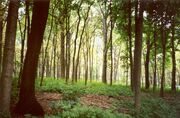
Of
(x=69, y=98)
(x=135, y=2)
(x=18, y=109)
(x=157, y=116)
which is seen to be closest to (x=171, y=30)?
(x=135, y=2)

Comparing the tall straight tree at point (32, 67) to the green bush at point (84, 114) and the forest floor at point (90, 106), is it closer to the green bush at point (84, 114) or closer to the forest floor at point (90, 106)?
the forest floor at point (90, 106)

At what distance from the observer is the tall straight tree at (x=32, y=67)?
1028 centimetres

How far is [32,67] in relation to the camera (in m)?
10.5

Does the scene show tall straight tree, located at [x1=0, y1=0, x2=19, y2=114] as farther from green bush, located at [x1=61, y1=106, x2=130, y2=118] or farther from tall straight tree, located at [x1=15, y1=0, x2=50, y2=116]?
green bush, located at [x1=61, y1=106, x2=130, y2=118]

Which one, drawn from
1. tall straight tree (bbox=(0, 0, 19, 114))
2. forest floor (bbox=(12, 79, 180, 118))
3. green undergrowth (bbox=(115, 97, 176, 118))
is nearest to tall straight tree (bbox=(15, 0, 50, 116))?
forest floor (bbox=(12, 79, 180, 118))

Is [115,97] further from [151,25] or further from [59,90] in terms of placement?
[151,25]

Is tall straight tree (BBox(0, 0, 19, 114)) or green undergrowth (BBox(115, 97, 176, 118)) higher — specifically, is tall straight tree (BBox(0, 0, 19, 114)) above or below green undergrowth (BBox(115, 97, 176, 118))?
above

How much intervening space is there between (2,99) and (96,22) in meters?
26.6

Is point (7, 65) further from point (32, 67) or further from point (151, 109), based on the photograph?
point (151, 109)

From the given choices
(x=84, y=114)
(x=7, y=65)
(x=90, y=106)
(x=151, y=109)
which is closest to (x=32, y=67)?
(x=7, y=65)

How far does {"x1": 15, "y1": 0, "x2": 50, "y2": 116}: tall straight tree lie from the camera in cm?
1028

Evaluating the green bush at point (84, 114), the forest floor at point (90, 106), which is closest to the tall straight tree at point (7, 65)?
the forest floor at point (90, 106)

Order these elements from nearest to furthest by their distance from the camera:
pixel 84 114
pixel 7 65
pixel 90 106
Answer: pixel 7 65
pixel 84 114
pixel 90 106

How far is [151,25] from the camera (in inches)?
918
